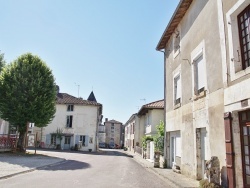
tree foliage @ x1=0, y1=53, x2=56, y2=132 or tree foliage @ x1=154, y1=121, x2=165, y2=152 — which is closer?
tree foliage @ x1=154, y1=121, x2=165, y2=152

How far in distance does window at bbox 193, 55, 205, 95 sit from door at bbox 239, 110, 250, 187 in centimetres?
345

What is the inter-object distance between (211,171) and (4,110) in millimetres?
18372

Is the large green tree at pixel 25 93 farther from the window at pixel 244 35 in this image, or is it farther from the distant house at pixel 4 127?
the window at pixel 244 35

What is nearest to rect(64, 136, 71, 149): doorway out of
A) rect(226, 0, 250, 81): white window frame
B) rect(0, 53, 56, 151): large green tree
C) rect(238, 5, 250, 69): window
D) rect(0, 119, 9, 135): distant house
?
rect(0, 119, 9, 135): distant house

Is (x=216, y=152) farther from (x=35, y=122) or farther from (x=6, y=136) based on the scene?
(x=6, y=136)

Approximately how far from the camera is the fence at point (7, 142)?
20703mm

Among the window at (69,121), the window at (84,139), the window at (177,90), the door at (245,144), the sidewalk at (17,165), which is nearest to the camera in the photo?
the door at (245,144)

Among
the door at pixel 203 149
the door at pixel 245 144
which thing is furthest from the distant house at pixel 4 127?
the door at pixel 245 144

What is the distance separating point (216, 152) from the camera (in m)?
8.99

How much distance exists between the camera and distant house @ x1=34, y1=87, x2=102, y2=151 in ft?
129

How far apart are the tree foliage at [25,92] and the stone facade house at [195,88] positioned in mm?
11382

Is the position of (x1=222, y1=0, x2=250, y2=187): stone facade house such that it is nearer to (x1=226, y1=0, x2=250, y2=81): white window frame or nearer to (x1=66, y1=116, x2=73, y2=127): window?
(x1=226, y1=0, x2=250, y2=81): white window frame

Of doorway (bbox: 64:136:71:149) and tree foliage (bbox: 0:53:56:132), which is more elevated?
tree foliage (bbox: 0:53:56:132)

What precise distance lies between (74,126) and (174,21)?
2923cm
